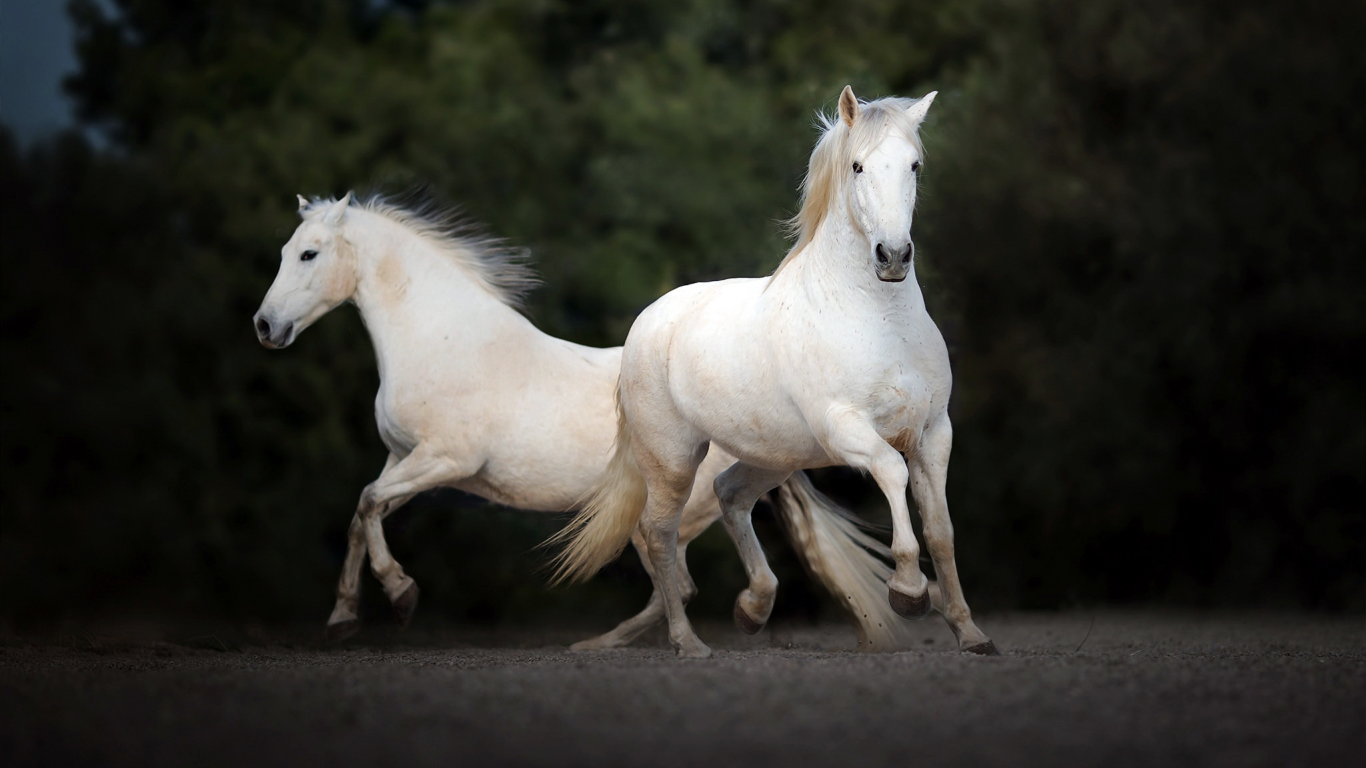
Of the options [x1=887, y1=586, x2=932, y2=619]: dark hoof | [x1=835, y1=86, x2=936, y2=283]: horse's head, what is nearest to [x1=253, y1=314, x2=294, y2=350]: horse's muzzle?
[x1=835, y1=86, x2=936, y2=283]: horse's head

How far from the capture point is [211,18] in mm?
13781

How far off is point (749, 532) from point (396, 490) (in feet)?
6.34

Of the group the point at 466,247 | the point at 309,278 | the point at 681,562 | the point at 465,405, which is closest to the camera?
the point at 465,405

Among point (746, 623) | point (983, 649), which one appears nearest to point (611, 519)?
point (746, 623)

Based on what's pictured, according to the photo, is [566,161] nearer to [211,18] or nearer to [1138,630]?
[211,18]

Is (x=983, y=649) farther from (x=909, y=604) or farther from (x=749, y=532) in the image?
(x=749, y=532)

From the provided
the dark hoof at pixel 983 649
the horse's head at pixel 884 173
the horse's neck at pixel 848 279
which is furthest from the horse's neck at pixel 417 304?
the dark hoof at pixel 983 649

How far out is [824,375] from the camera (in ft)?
16.7

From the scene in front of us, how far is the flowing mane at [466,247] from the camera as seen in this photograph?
7.76 m

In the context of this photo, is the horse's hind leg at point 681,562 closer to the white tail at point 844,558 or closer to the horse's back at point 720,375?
the white tail at point 844,558

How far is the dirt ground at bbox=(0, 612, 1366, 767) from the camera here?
11.0ft

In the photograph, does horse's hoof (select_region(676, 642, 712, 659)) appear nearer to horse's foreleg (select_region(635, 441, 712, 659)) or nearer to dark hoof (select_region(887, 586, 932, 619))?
horse's foreleg (select_region(635, 441, 712, 659))

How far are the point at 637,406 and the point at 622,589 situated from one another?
5983 mm

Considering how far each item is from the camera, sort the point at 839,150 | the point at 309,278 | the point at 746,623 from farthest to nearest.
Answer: the point at 309,278
the point at 746,623
the point at 839,150
